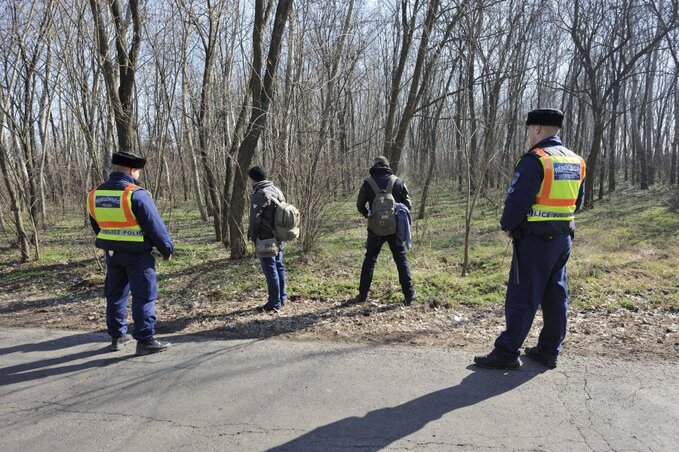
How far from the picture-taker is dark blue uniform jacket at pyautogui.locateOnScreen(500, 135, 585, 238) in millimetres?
3588

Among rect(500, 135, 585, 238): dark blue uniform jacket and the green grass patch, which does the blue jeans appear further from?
rect(500, 135, 585, 238): dark blue uniform jacket

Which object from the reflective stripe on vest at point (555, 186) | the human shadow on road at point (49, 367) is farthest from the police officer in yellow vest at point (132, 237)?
the reflective stripe on vest at point (555, 186)

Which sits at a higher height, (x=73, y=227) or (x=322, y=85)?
(x=322, y=85)

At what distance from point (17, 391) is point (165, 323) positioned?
1.77m

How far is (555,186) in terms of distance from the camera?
3.61m

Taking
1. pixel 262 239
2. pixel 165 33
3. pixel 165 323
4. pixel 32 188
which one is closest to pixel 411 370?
pixel 262 239

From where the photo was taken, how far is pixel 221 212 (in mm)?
10203

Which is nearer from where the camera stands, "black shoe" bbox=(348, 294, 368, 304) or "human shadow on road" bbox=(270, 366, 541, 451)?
"human shadow on road" bbox=(270, 366, 541, 451)

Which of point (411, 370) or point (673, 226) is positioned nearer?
point (411, 370)

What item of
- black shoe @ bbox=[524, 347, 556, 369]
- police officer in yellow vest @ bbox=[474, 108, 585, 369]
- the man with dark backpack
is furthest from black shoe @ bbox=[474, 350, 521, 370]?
the man with dark backpack

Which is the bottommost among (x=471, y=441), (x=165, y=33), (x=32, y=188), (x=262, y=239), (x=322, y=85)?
(x=471, y=441)

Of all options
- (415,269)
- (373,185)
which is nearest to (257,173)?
(373,185)

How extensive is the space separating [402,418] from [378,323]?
2.06 m

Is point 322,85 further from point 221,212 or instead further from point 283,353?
point 283,353
